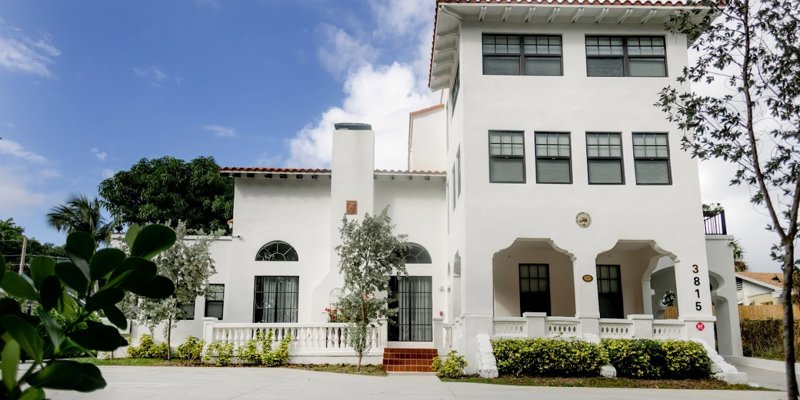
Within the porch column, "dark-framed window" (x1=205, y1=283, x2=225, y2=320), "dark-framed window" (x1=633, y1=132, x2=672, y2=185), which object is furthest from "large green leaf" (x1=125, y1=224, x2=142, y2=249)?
"dark-framed window" (x1=205, y1=283, x2=225, y2=320)

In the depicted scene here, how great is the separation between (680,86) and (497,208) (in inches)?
228

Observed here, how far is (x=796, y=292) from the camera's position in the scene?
20453 mm

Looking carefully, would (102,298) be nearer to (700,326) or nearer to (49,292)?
(49,292)

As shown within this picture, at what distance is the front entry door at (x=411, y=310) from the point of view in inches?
760

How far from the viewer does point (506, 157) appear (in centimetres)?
1627

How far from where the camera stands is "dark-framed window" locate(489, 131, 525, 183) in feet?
53.0

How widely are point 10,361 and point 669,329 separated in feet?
53.5

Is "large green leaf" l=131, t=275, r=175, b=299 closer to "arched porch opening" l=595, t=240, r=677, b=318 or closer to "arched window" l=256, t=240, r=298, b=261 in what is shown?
"arched porch opening" l=595, t=240, r=677, b=318

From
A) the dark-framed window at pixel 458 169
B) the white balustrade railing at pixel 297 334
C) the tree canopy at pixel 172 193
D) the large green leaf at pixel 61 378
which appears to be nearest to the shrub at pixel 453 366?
the white balustrade railing at pixel 297 334

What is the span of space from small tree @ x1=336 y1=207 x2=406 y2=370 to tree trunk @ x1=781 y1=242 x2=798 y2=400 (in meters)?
10.0

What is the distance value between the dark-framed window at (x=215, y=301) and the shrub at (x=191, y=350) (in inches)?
97.6

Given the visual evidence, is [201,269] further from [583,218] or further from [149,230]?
[149,230]

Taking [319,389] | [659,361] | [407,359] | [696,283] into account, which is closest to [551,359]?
[659,361]

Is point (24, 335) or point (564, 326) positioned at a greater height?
point (24, 335)
